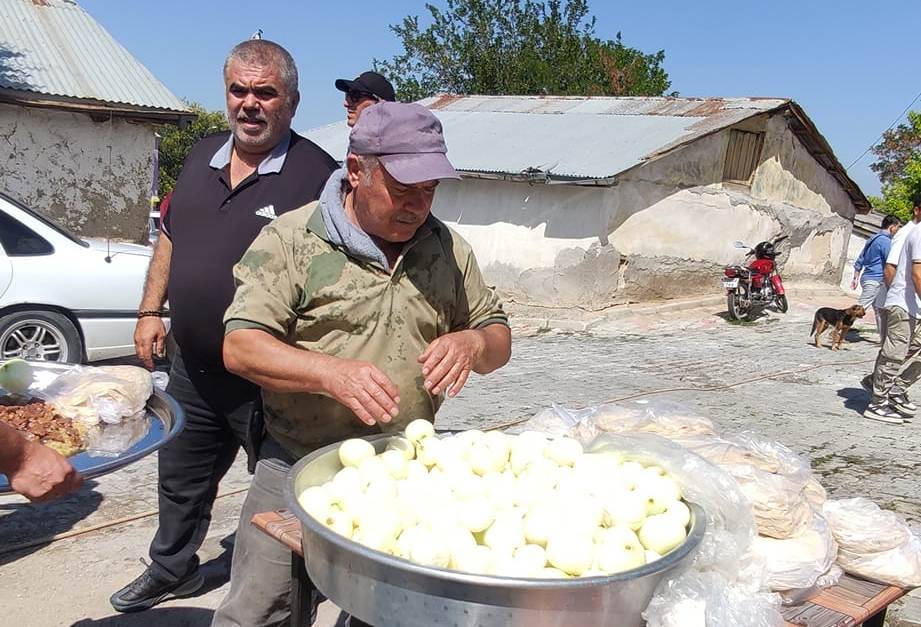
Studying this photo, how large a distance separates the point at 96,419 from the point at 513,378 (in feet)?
20.4

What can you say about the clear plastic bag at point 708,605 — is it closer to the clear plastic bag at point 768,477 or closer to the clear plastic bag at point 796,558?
the clear plastic bag at point 796,558

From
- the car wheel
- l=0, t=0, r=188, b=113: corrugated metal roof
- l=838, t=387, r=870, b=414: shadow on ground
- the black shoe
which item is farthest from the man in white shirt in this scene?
l=0, t=0, r=188, b=113: corrugated metal roof

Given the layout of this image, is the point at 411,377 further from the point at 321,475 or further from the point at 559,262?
the point at 559,262

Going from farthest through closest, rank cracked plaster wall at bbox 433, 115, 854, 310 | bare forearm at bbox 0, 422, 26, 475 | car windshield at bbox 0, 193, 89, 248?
cracked plaster wall at bbox 433, 115, 854, 310, car windshield at bbox 0, 193, 89, 248, bare forearm at bbox 0, 422, 26, 475

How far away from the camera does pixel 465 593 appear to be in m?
1.53

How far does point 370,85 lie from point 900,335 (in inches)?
197

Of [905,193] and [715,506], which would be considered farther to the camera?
[905,193]

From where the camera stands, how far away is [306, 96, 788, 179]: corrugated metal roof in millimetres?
13133

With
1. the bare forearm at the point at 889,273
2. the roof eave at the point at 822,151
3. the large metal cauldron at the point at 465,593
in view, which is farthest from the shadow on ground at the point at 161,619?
the roof eave at the point at 822,151

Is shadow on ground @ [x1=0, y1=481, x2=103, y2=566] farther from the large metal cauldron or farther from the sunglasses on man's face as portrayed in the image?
the large metal cauldron

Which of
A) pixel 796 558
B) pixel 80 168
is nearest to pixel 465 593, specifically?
pixel 796 558

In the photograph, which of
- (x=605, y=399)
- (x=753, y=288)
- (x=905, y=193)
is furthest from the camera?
(x=905, y=193)

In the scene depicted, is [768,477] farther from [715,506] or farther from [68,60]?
[68,60]

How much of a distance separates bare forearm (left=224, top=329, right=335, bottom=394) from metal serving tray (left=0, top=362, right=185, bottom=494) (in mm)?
298
